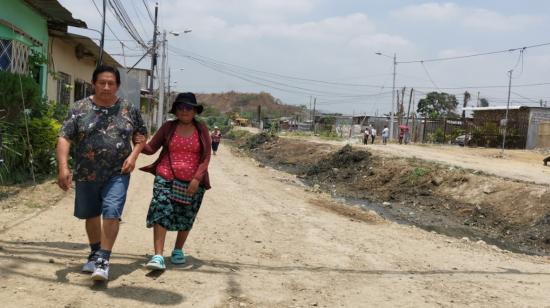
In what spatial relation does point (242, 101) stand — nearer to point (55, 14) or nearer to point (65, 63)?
point (65, 63)

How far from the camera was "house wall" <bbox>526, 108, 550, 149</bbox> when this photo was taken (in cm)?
3444

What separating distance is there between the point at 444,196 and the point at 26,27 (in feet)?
35.2

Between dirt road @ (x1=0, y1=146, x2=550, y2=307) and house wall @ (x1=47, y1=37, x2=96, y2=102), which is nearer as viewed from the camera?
dirt road @ (x1=0, y1=146, x2=550, y2=307)

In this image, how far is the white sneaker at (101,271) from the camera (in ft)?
13.7

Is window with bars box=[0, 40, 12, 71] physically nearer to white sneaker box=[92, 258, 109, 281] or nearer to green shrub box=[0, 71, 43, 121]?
green shrub box=[0, 71, 43, 121]

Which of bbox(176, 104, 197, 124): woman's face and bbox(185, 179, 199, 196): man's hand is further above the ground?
bbox(176, 104, 197, 124): woman's face

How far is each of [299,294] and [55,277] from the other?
197 centimetres

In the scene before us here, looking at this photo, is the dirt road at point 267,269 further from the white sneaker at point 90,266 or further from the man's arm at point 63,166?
the man's arm at point 63,166

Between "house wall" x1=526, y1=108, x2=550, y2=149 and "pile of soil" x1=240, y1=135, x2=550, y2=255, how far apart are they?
60.8 ft

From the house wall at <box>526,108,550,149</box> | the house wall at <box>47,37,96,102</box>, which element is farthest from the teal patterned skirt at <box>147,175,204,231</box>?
the house wall at <box>526,108,550,149</box>

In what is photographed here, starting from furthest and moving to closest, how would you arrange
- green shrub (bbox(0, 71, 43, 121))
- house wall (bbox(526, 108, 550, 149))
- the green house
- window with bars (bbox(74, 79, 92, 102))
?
1. house wall (bbox(526, 108, 550, 149))
2. window with bars (bbox(74, 79, 92, 102))
3. the green house
4. green shrub (bbox(0, 71, 43, 121))

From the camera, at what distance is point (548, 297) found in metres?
5.10

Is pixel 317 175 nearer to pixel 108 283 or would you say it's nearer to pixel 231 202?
pixel 231 202

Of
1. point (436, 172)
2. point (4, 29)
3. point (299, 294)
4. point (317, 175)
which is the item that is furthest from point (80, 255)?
point (317, 175)
